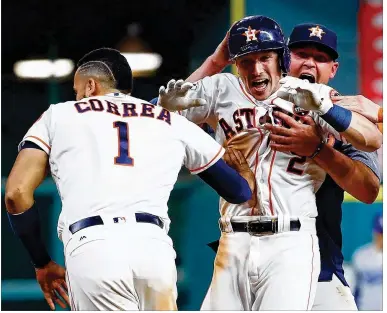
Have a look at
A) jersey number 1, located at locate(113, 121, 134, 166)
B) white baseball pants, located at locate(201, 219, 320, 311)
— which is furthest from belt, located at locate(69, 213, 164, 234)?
white baseball pants, located at locate(201, 219, 320, 311)

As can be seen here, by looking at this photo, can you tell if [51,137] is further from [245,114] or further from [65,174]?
[245,114]

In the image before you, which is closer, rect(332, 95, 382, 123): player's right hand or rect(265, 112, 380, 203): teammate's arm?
rect(265, 112, 380, 203): teammate's arm

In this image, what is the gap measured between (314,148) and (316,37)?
2.23ft

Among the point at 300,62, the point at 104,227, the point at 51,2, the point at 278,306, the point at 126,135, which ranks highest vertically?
the point at 51,2

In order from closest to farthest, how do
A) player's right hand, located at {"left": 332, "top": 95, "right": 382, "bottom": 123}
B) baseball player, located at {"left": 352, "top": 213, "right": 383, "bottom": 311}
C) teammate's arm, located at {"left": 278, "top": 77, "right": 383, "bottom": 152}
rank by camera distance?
teammate's arm, located at {"left": 278, "top": 77, "right": 383, "bottom": 152} → player's right hand, located at {"left": 332, "top": 95, "right": 382, "bottom": 123} → baseball player, located at {"left": 352, "top": 213, "right": 383, "bottom": 311}

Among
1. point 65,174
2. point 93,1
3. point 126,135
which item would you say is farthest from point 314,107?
point 93,1

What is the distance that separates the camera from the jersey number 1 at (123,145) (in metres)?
4.06

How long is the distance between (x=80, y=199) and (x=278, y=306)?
106 centimetres

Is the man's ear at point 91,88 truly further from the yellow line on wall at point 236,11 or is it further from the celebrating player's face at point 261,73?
the yellow line on wall at point 236,11

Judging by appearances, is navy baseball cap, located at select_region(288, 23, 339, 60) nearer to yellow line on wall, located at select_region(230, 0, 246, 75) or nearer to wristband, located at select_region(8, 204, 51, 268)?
yellow line on wall, located at select_region(230, 0, 246, 75)

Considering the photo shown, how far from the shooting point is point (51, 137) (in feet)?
13.7

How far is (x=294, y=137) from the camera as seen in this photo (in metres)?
4.60

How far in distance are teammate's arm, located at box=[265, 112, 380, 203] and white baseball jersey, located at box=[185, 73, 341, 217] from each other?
0.15 ft

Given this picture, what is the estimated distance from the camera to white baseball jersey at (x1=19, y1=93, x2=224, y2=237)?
403cm
